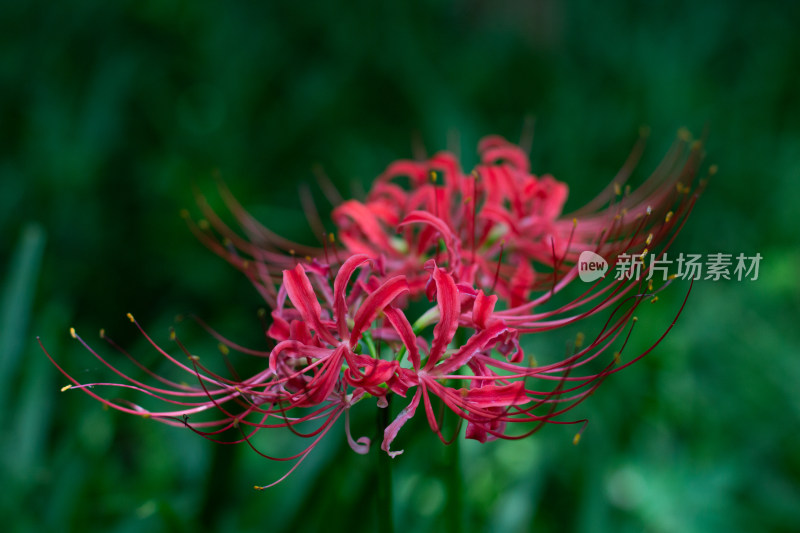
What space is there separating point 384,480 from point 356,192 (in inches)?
59.1

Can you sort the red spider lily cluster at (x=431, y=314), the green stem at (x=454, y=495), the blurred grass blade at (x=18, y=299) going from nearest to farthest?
the red spider lily cluster at (x=431, y=314)
the green stem at (x=454, y=495)
the blurred grass blade at (x=18, y=299)

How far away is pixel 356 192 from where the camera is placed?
98.7 inches

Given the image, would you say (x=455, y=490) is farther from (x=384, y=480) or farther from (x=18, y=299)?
(x=18, y=299)

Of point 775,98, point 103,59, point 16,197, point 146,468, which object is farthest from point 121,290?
point 775,98

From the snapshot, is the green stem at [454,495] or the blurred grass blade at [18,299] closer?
the green stem at [454,495]

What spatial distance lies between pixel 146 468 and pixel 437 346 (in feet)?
5.93

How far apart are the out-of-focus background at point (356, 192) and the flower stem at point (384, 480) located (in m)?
0.20

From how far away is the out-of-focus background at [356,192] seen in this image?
202 cm

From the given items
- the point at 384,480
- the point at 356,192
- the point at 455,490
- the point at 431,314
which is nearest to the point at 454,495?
the point at 455,490

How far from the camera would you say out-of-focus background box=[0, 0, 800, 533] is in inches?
79.7

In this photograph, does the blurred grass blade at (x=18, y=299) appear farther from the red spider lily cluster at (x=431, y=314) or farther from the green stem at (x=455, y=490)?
the green stem at (x=455, y=490)

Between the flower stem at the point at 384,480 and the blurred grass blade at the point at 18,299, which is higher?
the blurred grass blade at the point at 18,299

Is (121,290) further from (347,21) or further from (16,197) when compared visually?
(347,21)

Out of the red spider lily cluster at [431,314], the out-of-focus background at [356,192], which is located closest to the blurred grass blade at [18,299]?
the out-of-focus background at [356,192]
